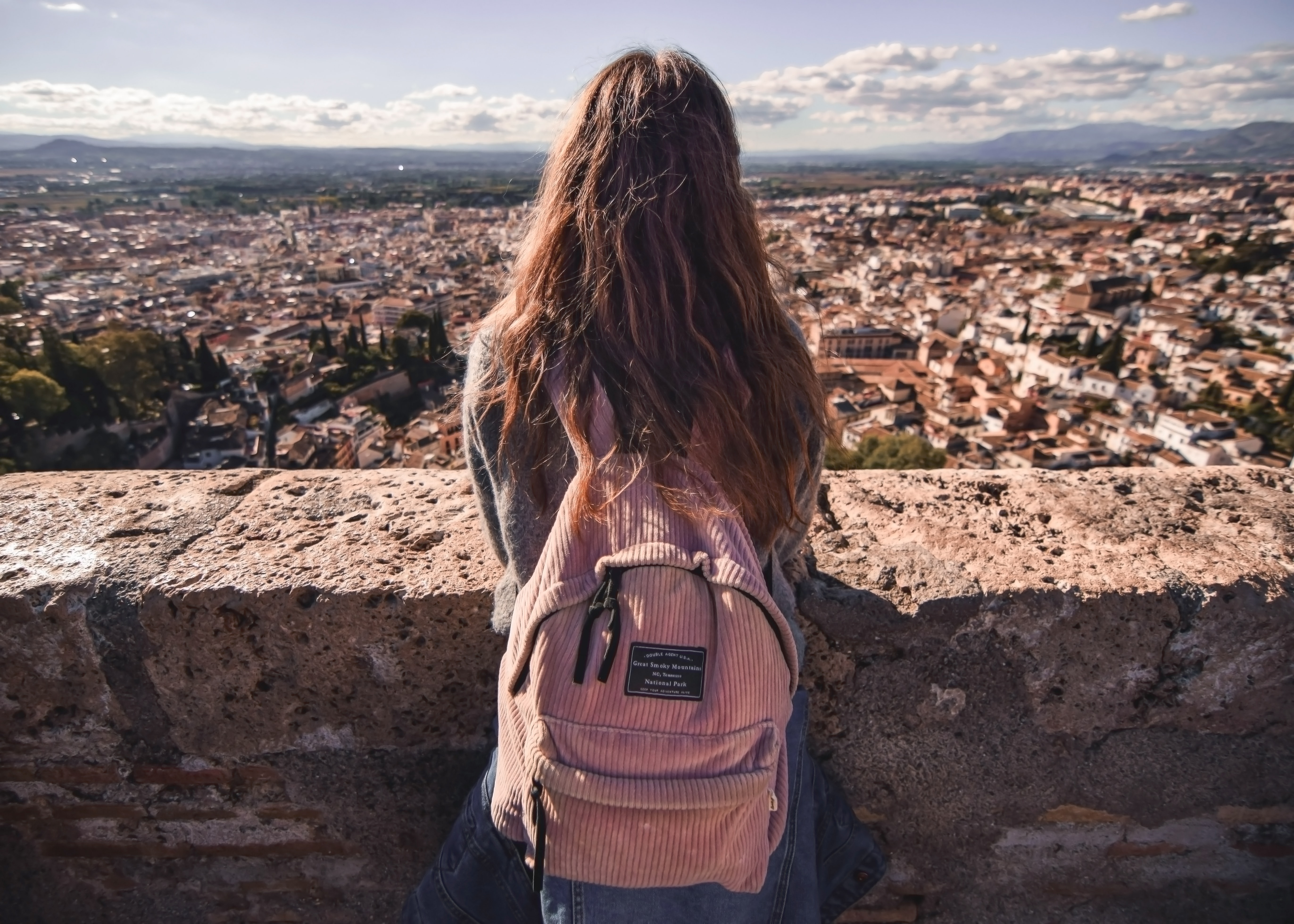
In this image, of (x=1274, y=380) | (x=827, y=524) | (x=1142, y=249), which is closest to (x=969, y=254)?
(x=1142, y=249)

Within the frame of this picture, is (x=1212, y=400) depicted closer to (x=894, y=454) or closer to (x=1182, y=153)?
(x=894, y=454)

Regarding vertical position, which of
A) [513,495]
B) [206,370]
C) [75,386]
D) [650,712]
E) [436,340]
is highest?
[513,495]

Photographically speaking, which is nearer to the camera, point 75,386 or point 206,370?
point 75,386

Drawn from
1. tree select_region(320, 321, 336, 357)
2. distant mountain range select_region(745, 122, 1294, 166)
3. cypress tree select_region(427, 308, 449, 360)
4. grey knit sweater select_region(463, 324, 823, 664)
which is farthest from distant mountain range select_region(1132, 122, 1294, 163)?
grey knit sweater select_region(463, 324, 823, 664)

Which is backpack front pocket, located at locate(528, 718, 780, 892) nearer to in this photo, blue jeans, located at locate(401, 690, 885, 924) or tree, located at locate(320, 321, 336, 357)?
blue jeans, located at locate(401, 690, 885, 924)

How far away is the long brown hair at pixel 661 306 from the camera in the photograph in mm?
974

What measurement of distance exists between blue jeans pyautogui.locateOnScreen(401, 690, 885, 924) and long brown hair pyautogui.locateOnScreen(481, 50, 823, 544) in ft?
1.47

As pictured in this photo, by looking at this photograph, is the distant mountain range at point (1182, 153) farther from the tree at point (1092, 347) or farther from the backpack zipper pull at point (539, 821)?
the backpack zipper pull at point (539, 821)

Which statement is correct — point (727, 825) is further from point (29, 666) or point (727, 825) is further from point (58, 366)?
point (58, 366)

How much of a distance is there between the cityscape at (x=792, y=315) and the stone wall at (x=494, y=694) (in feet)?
1.15

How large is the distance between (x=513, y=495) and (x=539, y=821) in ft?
1.47

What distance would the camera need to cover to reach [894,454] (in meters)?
11.5

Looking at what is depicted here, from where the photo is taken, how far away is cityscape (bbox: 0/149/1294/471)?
53.4 feet

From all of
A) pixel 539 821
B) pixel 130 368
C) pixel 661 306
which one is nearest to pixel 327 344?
pixel 130 368
